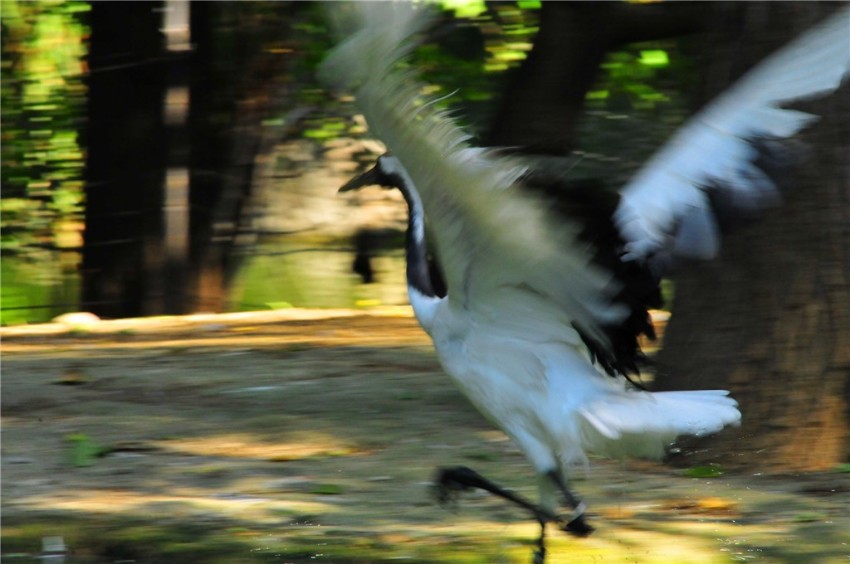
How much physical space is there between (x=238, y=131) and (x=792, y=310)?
7.40m

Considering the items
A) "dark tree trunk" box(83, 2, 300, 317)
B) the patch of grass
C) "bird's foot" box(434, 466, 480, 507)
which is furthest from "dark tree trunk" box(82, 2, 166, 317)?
"bird's foot" box(434, 466, 480, 507)

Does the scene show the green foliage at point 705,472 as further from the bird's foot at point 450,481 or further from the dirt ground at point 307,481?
the bird's foot at point 450,481

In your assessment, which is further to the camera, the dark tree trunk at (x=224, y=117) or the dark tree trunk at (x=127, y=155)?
the dark tree trunk at (x=224, y=117)

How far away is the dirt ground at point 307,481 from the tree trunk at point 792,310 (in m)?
0.19

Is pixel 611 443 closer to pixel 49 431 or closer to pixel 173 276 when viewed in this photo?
pixel 49 431

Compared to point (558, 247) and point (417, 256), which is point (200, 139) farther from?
point (558, 247)

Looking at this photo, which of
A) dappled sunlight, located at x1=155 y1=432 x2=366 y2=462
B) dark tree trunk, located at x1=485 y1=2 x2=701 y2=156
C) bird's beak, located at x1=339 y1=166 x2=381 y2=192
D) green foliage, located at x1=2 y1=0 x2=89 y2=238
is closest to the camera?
bird's beak, located at x1=339 y1=166 x2=381 y2=192

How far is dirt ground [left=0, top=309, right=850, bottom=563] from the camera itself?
4992 mm

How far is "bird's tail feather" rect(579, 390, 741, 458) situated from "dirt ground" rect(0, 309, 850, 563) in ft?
1.39

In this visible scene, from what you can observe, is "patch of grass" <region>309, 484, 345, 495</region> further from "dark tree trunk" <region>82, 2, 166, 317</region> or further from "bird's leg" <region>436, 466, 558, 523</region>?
"dark tree trunk" <region>82, 2, 166, 317</region>

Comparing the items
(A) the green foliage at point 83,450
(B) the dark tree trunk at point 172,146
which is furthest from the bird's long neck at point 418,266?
(B) the dark tree trunk at point 172,146

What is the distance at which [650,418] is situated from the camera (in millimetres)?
4762

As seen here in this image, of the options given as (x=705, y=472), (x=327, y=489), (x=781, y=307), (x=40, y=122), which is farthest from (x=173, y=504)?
(x=40, y=122)

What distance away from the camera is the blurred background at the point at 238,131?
10.5 metres
